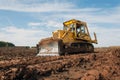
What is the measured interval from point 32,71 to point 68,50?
11240 mm

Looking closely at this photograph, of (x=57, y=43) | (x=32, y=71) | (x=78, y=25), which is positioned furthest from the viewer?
(x=78, y=25)

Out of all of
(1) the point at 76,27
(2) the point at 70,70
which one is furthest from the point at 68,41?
(2) the point at 70,70

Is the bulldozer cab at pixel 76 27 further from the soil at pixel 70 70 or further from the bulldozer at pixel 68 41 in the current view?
the soil at pixel 70 70

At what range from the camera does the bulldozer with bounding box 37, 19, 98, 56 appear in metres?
21.0

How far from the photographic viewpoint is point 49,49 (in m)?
21.2

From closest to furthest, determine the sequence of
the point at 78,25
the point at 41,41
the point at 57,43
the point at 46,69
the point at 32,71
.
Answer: the point at 32,71, the point at 46,69, the point at 57,43, the point at 41,41, the point at 78,25

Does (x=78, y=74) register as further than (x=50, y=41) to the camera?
No

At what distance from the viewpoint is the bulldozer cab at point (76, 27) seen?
23516 mm

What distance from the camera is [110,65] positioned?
13844 millimetres

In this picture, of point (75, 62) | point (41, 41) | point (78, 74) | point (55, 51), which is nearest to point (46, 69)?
point (78, 74)

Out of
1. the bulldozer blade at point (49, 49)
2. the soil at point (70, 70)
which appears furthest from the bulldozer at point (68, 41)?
the soil at point (70, 70)

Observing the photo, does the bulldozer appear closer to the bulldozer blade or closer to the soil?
the bulldozer blade

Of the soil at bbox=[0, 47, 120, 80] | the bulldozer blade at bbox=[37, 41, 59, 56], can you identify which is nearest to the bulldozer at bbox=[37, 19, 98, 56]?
the bulldozer blade at bbox=[37, 41, 59, 56]

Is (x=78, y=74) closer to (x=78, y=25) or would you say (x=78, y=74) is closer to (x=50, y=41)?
(x=50, y=41)
